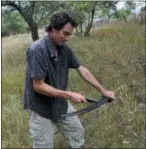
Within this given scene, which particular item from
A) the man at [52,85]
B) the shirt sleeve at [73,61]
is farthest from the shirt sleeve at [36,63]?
the shirt sleeve at [73,61]

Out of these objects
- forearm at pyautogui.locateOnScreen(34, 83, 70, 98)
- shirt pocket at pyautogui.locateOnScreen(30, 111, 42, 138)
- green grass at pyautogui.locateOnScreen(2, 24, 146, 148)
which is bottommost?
green grass at pyautogui.locateOnScreen(2, 24, 146, 148)

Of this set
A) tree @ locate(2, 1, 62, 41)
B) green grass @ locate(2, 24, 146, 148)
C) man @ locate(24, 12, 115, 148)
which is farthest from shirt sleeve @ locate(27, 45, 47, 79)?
tree @ locate(2, 1, 62, 41)

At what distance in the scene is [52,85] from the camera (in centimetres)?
350

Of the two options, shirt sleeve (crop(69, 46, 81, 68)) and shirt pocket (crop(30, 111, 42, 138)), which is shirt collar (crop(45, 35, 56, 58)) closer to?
shirt sleeve (crop(69, 46, 81, 68))

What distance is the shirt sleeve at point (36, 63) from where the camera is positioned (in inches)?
130

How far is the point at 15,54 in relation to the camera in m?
13.8

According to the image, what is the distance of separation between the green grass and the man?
2.86 ft

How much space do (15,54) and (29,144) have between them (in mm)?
9311

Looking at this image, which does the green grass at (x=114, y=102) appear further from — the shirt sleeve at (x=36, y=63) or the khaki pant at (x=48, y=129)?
the shirt sleeve at (x=36, y=63)

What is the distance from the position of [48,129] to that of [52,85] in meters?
0.45

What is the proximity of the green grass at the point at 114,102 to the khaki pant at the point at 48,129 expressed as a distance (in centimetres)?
73

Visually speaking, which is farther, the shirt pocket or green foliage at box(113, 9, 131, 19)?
green foliage at box(113, 9, 131, 19)

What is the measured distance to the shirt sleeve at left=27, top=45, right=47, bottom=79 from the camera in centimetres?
329

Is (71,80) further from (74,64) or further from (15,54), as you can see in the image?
(15,54)
